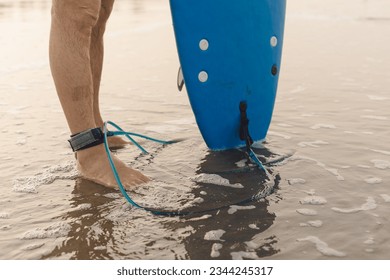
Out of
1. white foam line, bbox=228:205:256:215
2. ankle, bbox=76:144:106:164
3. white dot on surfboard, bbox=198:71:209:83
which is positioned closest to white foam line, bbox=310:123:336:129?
white dot on surfboard, bbox=198:71:209:83

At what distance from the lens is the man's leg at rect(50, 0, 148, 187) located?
2.12 metres

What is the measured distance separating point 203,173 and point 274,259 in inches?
30.1

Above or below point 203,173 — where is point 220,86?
above

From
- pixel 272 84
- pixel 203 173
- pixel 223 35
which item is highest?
pixel 223 35

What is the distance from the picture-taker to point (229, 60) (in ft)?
8.00

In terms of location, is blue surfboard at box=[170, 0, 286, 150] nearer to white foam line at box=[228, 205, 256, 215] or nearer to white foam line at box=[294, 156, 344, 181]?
white foam line at box=[294, 156, 344, 181]

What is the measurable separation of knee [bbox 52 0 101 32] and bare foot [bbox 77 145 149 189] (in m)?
0.51

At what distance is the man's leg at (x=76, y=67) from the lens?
2.12m

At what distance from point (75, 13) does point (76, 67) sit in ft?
0.71

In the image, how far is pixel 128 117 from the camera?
10.3 feet

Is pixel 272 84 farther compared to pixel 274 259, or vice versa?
pixel 272 84
